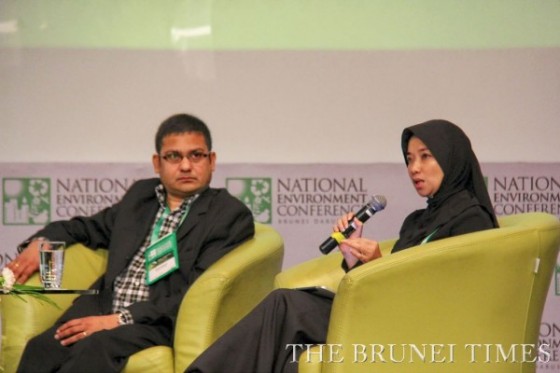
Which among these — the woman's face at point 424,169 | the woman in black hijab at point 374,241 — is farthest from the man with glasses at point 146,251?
the woman's face at point 424,169

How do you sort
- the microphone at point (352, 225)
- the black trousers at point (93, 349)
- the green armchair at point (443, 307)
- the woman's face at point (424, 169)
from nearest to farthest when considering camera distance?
the green armchair at point (443, 307) < the microphone at point (352, 225) < the woman's face at point (424, 169) < the black trousers at point (93, 349)

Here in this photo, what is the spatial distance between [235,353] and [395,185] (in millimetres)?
2340

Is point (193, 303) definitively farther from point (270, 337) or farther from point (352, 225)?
point (352, 225)

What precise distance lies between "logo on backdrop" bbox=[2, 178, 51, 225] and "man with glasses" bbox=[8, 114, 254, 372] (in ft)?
3.68

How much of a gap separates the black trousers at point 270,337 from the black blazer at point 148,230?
678 mm

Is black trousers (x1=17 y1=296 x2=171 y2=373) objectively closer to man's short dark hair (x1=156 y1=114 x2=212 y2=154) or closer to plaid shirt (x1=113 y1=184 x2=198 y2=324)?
plaid shirt (x1=113 y1=184 x2=198 y2=324)

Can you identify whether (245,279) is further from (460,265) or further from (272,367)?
(460,265)

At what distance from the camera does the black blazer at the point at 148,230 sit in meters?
4.43

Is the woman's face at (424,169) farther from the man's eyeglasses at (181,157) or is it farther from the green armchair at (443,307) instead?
the man's eyeglasses at (181,157)

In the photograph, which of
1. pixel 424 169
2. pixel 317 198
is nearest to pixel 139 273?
pixel 424 169

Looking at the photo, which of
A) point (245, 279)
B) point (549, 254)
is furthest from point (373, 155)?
point (549, 254)

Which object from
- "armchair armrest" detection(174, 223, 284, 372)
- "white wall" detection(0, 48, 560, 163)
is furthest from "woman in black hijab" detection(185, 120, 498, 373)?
"white wall" detection(0, 48, 560, 163)

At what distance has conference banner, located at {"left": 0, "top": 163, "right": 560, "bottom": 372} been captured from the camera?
5801mm

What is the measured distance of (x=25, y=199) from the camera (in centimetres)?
588
